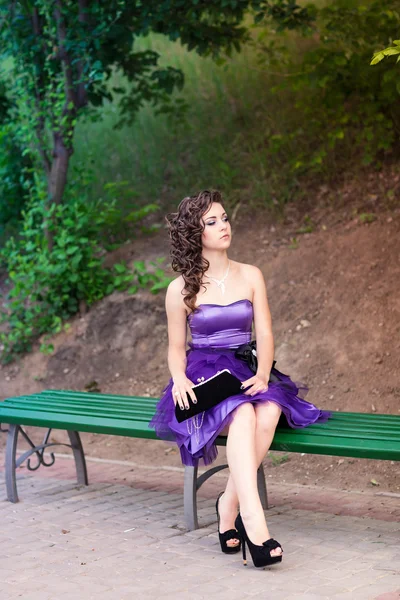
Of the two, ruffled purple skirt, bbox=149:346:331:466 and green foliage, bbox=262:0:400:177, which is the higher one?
green foliage, bbox=262:0:400:177

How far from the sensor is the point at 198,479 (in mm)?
4484

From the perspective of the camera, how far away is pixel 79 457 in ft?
18.1

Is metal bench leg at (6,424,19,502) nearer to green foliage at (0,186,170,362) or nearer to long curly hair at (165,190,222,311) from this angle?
long curly hair at (165,190,222,311)

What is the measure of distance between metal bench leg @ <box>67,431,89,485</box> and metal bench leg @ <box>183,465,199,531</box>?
1.28m

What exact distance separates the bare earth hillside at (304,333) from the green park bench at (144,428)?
95 centimetres

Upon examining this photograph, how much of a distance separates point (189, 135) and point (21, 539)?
6141 mm

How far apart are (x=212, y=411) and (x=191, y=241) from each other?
0.88 metres

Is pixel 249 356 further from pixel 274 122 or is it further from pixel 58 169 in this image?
pixel 274 122

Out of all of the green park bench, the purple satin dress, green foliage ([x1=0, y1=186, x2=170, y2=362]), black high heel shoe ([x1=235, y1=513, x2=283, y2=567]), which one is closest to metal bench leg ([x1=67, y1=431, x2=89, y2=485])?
the green park bench

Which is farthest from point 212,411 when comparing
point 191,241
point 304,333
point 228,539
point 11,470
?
point 304,333

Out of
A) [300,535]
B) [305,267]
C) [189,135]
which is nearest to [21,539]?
[300,535]

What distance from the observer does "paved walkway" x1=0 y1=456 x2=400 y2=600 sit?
3.56 metres

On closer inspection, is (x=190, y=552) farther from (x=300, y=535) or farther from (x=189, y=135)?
(x=189, y=135)

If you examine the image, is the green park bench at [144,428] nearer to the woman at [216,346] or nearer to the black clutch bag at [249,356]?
the woman at [216,346]
